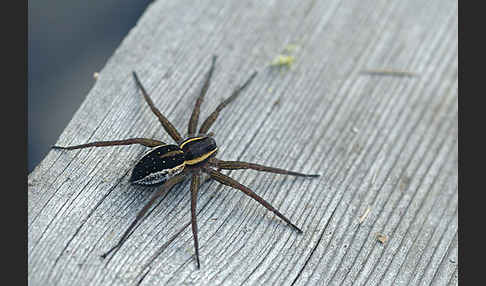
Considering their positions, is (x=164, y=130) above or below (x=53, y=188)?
below

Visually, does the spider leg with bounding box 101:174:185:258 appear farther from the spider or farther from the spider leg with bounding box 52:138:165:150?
the spider leg with bounding box 52:138:165:150

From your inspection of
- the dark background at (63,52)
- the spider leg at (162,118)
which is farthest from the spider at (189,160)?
the dark background at (63,52)

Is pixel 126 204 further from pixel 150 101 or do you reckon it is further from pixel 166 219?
pixel 150 101

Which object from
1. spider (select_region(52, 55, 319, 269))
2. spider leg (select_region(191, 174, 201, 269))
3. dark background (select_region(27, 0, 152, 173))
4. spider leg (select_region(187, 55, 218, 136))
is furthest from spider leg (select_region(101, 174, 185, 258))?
dark background (select_region(27, 0, 152, 173))

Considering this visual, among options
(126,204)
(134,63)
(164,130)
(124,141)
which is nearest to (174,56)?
(134,63)

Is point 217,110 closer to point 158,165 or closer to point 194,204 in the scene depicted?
point 158,165

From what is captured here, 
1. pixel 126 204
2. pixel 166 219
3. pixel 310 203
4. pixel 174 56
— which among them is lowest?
pixel 310 203
